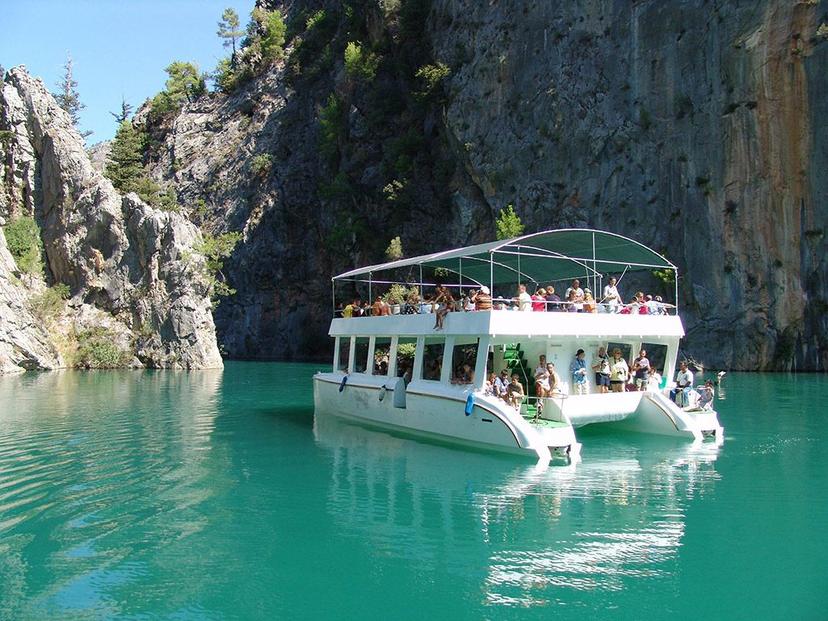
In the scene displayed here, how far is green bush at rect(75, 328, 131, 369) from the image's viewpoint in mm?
53469

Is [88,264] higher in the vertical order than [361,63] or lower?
lower

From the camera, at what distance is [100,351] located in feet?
176

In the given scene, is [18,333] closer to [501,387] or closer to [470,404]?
[470,404]

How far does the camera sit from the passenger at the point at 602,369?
20.3m

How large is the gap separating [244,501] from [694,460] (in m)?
10.3

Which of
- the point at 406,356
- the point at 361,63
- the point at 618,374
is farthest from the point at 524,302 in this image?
the point at 361,63

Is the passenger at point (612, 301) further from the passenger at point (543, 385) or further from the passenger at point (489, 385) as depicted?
the passenger at point (489, 385)

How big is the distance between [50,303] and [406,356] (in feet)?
135

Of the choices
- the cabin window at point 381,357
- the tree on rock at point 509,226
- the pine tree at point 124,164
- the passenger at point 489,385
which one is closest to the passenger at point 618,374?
the passenger at point 489,385

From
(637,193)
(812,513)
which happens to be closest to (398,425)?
(812,513)

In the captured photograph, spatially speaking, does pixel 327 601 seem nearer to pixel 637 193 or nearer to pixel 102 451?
pixel 102 451

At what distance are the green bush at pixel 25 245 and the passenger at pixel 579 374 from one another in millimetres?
48935

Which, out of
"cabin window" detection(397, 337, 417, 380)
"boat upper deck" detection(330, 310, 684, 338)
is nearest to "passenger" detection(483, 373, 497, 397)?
"boat upper deck" detection(330, 310, 684, 338)

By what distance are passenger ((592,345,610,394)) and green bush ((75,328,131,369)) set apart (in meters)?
42.2
